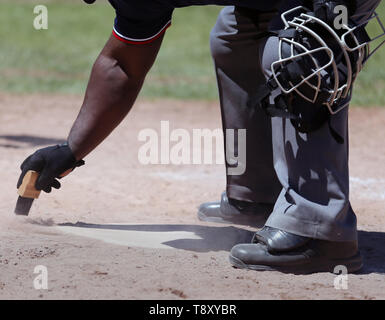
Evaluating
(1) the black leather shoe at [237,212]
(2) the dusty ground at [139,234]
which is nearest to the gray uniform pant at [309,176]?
(2) the dusty ground at [139,234]

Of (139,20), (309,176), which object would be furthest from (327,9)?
(139,20)

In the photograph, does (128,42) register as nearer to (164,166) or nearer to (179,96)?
(164,166)

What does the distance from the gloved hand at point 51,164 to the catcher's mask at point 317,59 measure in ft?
3.46

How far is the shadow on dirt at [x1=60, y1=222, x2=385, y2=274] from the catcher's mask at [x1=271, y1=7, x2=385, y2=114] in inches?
30.2

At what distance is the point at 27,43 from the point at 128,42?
9.03m

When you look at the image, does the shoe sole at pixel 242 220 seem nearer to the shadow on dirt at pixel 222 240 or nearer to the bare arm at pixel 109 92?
the shadow on dirt at pixel 222 240

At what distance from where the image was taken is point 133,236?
11.1ft

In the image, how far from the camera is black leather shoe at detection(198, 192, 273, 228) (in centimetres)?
380

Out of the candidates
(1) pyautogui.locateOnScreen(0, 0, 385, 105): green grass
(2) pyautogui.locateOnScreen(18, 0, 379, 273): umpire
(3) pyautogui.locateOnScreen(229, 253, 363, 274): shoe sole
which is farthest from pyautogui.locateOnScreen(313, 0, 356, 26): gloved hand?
(1) pyautogui.locateOnScreen(0, 0, 385, 105): green grass

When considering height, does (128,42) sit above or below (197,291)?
above

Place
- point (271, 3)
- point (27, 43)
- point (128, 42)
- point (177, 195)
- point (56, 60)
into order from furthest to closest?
1. point (27, 43)
2. point (56, 60)
3. point (177, 195)
4. point (128, 42)
5. point (271, 3)

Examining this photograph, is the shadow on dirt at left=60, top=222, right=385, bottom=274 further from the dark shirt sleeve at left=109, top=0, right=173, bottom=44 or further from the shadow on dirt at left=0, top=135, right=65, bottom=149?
the shadow on dirt at left=0, top=135, right=65, bottom=149

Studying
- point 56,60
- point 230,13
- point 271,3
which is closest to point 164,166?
point 230,13
